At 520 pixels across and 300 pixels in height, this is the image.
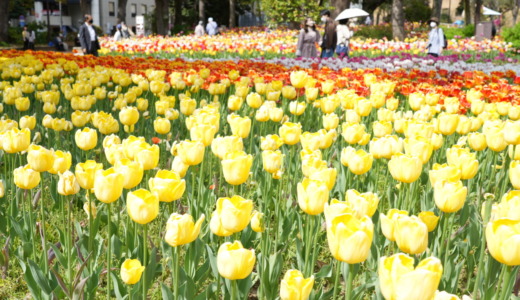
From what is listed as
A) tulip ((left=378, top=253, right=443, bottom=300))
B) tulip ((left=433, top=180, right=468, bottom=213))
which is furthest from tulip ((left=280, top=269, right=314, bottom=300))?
tulip ((left=433, top=180, right=468, bottom=213))

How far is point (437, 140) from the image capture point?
10.3 ft

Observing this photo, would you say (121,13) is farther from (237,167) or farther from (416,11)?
(237,167)

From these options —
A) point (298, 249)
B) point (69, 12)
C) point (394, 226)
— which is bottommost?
point (298, 249)

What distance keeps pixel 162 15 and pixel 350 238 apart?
A: 32767 mm

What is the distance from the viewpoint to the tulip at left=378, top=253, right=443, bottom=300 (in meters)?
1.23

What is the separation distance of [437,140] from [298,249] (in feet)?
4.06

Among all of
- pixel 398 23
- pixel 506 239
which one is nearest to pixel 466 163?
pixel 506 239

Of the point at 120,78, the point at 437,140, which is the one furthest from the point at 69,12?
the point at 437,140

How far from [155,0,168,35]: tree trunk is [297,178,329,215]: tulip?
30.7m

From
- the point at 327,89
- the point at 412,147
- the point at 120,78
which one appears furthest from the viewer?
the point at 120,78

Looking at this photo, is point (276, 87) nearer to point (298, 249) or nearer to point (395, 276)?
point (298, 249)

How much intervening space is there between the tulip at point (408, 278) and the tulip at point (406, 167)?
98 cm

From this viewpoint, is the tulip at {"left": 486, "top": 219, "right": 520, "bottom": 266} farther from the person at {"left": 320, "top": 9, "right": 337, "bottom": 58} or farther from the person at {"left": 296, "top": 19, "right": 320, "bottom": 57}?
the person at {"left": 296, "top": 19, "right": 320, "bottom": 57}

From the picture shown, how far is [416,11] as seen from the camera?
41969mm
